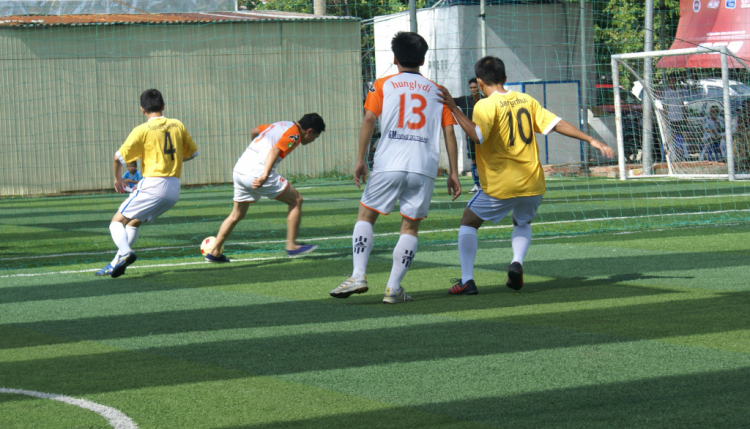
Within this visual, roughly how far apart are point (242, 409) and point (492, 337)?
1.87 metres

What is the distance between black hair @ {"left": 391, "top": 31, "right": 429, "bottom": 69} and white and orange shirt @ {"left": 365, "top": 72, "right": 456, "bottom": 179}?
97 mm

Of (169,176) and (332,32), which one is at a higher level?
(332,32)

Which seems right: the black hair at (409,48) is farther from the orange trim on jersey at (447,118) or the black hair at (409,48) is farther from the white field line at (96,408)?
the white field line at (96,408)

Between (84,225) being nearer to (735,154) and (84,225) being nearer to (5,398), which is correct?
(5,398)

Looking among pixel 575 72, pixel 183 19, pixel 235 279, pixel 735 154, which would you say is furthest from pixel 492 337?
pixel 575 72

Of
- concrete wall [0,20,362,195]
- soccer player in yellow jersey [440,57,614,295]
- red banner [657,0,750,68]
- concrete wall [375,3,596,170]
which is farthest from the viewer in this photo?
concrete wall [375,3,596,170]

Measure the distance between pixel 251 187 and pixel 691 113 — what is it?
46.8 ft

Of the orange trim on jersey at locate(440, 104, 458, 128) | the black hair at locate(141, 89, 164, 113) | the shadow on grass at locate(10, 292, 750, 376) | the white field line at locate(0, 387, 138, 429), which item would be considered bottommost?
the shadow on grass at locate(10, 292, 750, 376)

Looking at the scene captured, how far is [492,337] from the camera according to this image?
5.39 m

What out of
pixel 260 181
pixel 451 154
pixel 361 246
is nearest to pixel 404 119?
pixel 451 154

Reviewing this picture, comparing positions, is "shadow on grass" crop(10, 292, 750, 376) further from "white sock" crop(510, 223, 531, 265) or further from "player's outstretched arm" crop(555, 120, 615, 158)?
"player's outstretched arm" crop(555, 120, 615, 158)

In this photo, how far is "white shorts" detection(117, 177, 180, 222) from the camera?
8836mm

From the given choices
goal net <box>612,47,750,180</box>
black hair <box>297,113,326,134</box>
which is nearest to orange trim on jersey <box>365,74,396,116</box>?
black hair <box>297,113,326,134</box>

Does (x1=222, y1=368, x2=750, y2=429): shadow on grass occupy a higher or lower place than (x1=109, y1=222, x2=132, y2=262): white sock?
lower
